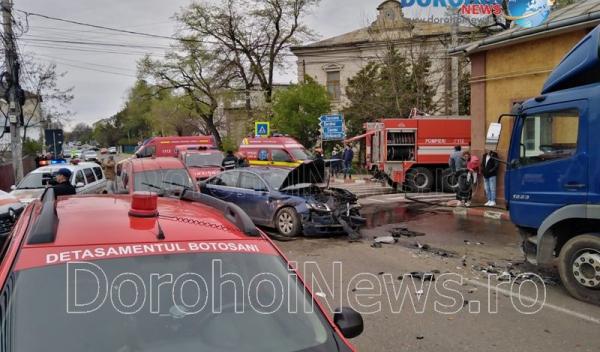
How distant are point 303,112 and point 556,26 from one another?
65.4 feet

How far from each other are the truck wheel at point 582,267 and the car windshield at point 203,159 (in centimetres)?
1343

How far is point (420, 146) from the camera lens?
20.9m

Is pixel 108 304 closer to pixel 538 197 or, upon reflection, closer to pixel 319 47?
pixel 538 197

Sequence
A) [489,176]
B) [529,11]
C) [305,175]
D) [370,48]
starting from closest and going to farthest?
[305,175], [489,176], [529,11], [370,48]

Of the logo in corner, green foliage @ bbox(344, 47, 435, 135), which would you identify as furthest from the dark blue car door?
green foliage @ bbox(344, 47, 435, 135)

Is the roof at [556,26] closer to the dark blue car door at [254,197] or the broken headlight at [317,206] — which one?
the broken headlight at [317,206]

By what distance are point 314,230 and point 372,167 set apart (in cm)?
1190

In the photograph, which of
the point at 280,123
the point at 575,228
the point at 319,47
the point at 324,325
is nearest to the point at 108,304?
the point at 324,325

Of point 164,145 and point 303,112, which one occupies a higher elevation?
point 303,112

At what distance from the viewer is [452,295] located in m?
6.68

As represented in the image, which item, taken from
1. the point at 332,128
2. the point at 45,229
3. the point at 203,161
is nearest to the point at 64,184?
the point at 45,229

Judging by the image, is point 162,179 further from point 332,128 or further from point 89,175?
point 332,128

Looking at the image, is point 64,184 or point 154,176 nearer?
point 64,184

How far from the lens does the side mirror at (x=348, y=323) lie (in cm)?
268
